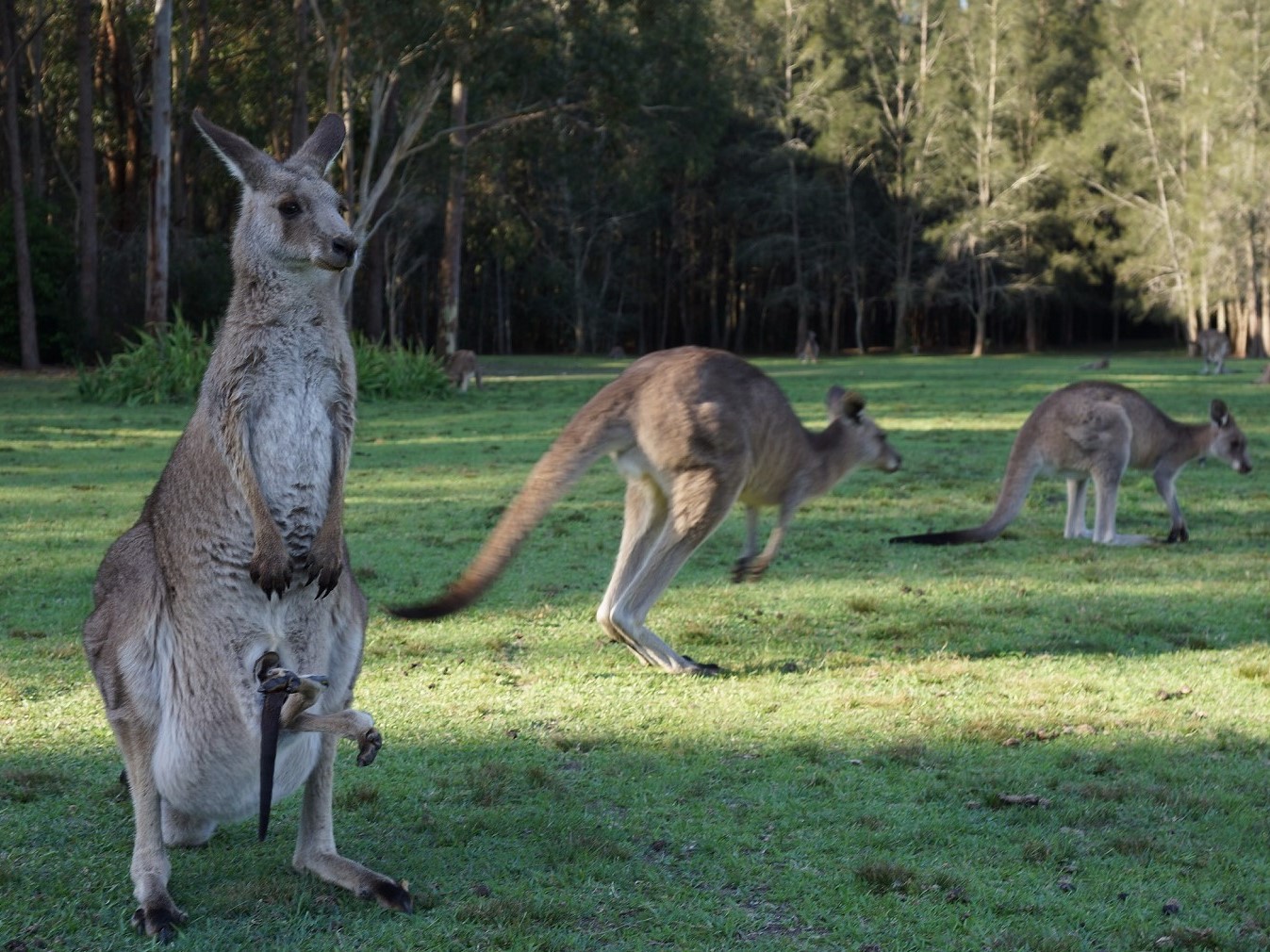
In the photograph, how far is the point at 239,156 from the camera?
2.75 m

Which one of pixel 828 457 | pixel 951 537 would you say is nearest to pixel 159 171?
pixel 951 537

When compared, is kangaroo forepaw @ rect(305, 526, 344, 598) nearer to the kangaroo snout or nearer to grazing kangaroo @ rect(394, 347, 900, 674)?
the kangaroo snout

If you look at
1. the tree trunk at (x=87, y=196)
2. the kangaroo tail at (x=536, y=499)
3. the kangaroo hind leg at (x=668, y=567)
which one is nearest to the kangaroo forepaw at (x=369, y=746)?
the kangaroo tail at (x=536, y=499)

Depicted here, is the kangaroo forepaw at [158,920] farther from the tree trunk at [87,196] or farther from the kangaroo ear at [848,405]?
the tree trunk at [87,196]

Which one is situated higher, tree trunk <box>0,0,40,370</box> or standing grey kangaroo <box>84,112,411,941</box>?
tree trunk <box>0,0,40,370</box>

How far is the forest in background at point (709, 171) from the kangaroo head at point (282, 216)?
56.6 ft

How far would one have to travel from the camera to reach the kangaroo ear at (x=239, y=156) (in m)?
2.74

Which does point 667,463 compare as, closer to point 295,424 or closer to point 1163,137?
point 295,424

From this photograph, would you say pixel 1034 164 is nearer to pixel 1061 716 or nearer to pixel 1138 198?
pixel 1138 198

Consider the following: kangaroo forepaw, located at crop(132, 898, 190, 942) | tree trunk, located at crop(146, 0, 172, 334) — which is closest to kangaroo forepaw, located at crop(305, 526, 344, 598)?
kangaroo forepaw, located at crop(132, 898, 190, 942)

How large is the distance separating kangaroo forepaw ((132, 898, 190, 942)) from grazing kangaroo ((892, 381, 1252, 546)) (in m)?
5.13

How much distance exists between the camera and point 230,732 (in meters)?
2.60

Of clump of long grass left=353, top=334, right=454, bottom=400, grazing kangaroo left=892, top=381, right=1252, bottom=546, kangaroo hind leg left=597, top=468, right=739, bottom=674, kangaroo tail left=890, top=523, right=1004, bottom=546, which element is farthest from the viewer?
clump of long grass left=353, top=334, right=454, bottom=400

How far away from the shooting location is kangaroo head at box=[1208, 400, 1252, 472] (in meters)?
8.64
